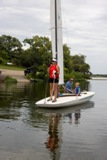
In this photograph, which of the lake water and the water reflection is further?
the water reflection

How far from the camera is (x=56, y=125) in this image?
13312mm

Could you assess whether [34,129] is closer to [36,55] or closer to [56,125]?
[56,125]

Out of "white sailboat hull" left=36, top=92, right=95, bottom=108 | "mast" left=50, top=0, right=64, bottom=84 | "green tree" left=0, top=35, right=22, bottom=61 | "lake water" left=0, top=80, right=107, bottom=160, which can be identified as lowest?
"lake water" left=0, top=80, right=107, bottom=160

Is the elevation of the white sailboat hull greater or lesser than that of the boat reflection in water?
greater

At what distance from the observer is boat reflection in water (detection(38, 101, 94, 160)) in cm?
950

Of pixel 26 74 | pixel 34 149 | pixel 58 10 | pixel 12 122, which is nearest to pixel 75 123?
pixel 12 122

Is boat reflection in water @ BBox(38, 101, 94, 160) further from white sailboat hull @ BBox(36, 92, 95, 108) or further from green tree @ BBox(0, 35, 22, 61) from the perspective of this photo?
green tree @ BBox(0, 35, 22, 61)

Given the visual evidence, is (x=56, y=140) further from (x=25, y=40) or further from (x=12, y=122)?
(x=25, y=40)

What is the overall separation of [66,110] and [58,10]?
318 inches

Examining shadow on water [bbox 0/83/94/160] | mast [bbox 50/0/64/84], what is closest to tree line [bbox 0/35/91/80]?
mast [bbox 50/0/64/84]

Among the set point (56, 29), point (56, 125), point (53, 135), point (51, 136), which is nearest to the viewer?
point (51, 136)

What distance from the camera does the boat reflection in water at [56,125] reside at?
31.2 feet

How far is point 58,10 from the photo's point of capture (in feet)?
75.2

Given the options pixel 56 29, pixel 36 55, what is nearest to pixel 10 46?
pixel 36 55
